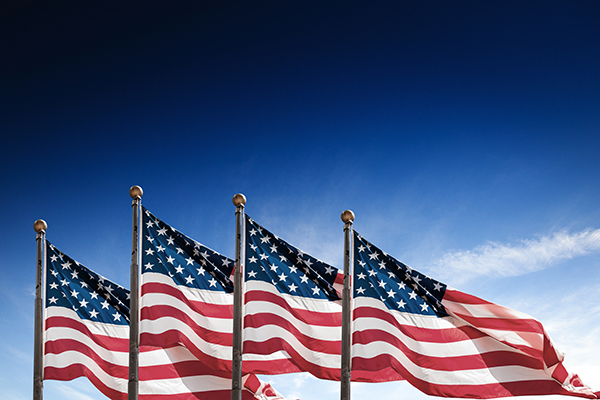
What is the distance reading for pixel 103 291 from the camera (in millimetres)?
16531

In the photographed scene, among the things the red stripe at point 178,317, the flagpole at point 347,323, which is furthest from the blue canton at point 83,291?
the flagpole at point 347,323

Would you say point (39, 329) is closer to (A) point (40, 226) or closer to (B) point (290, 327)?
(A) point (40, 226)

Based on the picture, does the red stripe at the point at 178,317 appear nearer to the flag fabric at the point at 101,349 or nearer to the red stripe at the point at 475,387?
the flag fabric at the point at 101,349

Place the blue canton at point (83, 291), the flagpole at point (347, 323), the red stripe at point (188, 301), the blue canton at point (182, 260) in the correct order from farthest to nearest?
the blue canton at point (83, 291) < the blue canton at point (182, 260) < the red stripe at point (188, 301) < the flagpole at point (347, 323)

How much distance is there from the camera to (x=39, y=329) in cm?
1577

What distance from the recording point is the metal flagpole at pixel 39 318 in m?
15.4

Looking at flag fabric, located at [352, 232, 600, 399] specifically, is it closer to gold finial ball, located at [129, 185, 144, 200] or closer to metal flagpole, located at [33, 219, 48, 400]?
gold finial ball, located at [129, 185, 144, 200]

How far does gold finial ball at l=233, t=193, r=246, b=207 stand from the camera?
16.2 metres

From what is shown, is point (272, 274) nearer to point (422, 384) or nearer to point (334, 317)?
point (334, 317)

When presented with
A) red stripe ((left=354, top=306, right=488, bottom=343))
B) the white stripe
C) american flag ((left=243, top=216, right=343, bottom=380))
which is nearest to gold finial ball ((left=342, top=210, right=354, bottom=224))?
american flag ((left=243, top=216, right=343, bottom=380))

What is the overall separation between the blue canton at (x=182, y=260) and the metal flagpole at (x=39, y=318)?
346cm

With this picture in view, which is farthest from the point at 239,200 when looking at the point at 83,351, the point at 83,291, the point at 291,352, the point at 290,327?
the point at 83,351

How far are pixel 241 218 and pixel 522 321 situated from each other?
8647mm

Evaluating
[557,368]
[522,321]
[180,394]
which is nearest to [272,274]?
[180,394]
